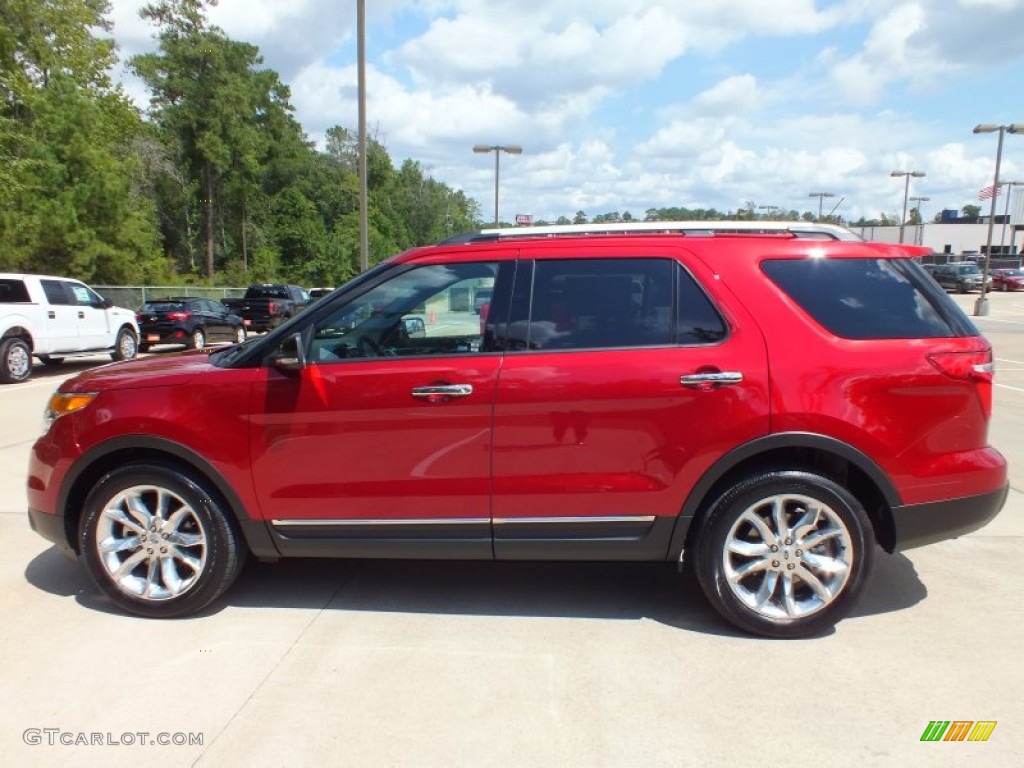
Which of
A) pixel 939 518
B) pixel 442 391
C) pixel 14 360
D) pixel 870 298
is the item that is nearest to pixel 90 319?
pixel 14 360

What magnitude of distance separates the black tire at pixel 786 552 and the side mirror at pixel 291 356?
81.2 inches

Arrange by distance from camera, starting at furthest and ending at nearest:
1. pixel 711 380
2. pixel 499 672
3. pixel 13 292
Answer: pixel 13 292 → pixel 711 380 → pixel 499 672

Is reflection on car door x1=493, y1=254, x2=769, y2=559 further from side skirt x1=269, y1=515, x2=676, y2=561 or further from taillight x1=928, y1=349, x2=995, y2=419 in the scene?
taillight x1=928, y1=349, x2=995, y2=419

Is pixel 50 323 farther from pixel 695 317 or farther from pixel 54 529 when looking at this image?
pixel 695 317

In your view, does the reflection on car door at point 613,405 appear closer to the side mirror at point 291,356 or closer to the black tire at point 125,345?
the side mirror at point 291,356

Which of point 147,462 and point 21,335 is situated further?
point 21,335

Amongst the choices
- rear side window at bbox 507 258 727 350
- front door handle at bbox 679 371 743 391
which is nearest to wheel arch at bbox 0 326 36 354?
rear side window at bbox 507 258 727 350

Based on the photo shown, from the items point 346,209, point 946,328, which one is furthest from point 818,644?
point 346,209

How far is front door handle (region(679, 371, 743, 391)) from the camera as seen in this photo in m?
3.30

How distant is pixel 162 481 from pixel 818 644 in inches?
128

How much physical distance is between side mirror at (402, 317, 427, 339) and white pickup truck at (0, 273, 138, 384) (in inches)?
458

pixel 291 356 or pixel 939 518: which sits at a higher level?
pixel 291 356

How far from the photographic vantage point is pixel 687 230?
12.1ft

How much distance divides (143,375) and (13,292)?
11.7 m
